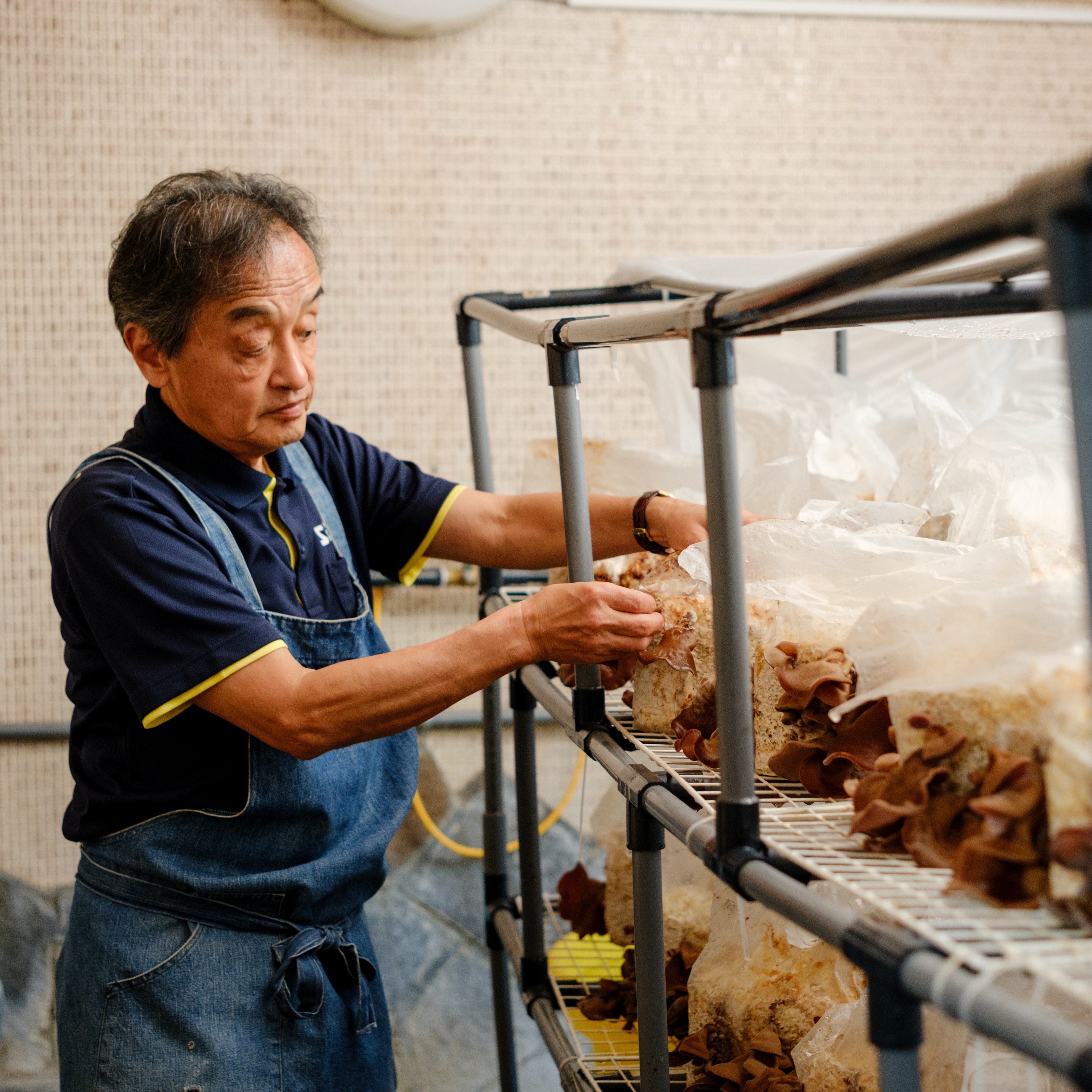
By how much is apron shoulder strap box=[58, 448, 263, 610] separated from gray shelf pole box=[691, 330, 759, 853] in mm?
642

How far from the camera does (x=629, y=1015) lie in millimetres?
1313

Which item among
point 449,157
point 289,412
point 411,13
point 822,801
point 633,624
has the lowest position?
point 822,801

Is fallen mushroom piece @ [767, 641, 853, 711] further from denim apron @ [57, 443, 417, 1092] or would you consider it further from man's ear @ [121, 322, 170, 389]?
man's ear @ [121, 322, 170, 389]

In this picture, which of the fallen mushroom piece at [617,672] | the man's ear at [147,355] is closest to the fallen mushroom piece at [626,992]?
the fallen mushroom piece at [617,672]

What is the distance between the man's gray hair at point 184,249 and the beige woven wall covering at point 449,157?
0.99m

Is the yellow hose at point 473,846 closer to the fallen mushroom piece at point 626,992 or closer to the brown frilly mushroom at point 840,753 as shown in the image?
the fallen mushroom piece at point 626,992

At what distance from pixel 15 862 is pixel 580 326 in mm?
1869

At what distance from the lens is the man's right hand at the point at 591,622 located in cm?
96

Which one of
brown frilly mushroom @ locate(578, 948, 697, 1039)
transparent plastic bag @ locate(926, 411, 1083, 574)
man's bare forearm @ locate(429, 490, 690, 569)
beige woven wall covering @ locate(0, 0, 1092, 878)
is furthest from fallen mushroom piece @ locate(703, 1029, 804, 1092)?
beige woven wall covering @ locate(0, 0, 1092, 878)

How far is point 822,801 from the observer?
2.59ft

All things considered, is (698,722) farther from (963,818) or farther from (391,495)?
(391,495)

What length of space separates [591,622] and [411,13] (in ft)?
5.34

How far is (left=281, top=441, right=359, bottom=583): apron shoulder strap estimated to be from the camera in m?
1.38

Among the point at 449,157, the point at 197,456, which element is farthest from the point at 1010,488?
the point at 449,157
